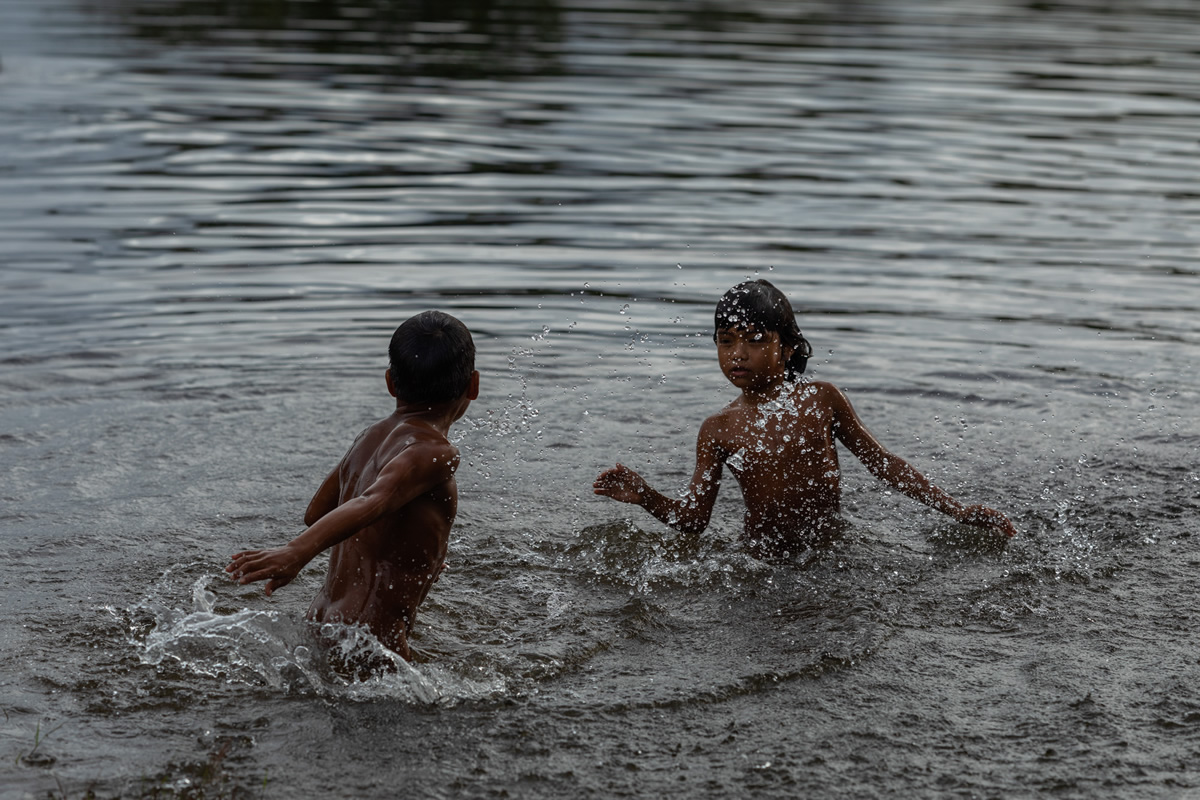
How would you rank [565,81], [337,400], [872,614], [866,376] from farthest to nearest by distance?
[565,81]
[866,376]
[337,400]
[872,614]

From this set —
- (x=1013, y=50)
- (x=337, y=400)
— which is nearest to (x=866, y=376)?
(x=337, y=400)

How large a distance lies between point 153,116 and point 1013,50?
15093mm

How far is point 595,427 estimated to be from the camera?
24.5 ft

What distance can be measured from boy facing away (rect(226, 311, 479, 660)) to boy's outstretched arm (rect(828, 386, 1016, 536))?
6.19ft

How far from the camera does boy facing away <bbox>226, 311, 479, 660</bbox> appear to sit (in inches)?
174

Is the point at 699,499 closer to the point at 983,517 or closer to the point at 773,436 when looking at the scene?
the point at 773,436

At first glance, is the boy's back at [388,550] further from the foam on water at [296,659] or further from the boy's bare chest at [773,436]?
the boy's bare chest at [773,436]

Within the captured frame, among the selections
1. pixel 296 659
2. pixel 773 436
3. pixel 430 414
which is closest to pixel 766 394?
pixel 773 436

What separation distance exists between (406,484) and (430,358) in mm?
437

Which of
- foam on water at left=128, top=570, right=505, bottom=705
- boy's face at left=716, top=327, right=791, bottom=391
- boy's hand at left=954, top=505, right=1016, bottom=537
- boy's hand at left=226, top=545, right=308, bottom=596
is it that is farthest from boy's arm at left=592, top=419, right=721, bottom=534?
boy's hand at left=226, top=545, right=308, bottom=596

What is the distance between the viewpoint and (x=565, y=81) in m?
19.8

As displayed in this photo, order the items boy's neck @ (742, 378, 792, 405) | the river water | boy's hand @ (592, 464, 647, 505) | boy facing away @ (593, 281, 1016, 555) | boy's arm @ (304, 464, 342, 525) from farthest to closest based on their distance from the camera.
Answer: boy's neck @ (742, 378, 792, 405) < boy facing away @ (593, 281, 1016, 555) < boy's hand @ (592, 464, 647, 505) < boy's arm @ (304, 464, 342, 525) < the river water

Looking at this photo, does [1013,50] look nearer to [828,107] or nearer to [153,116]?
[828,107]

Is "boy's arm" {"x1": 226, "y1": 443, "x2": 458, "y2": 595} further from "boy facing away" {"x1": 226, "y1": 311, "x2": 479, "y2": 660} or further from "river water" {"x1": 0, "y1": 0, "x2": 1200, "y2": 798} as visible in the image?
"river water" {"x1": 0, "y1": 0, "x2": 1200, "y2": 798}
